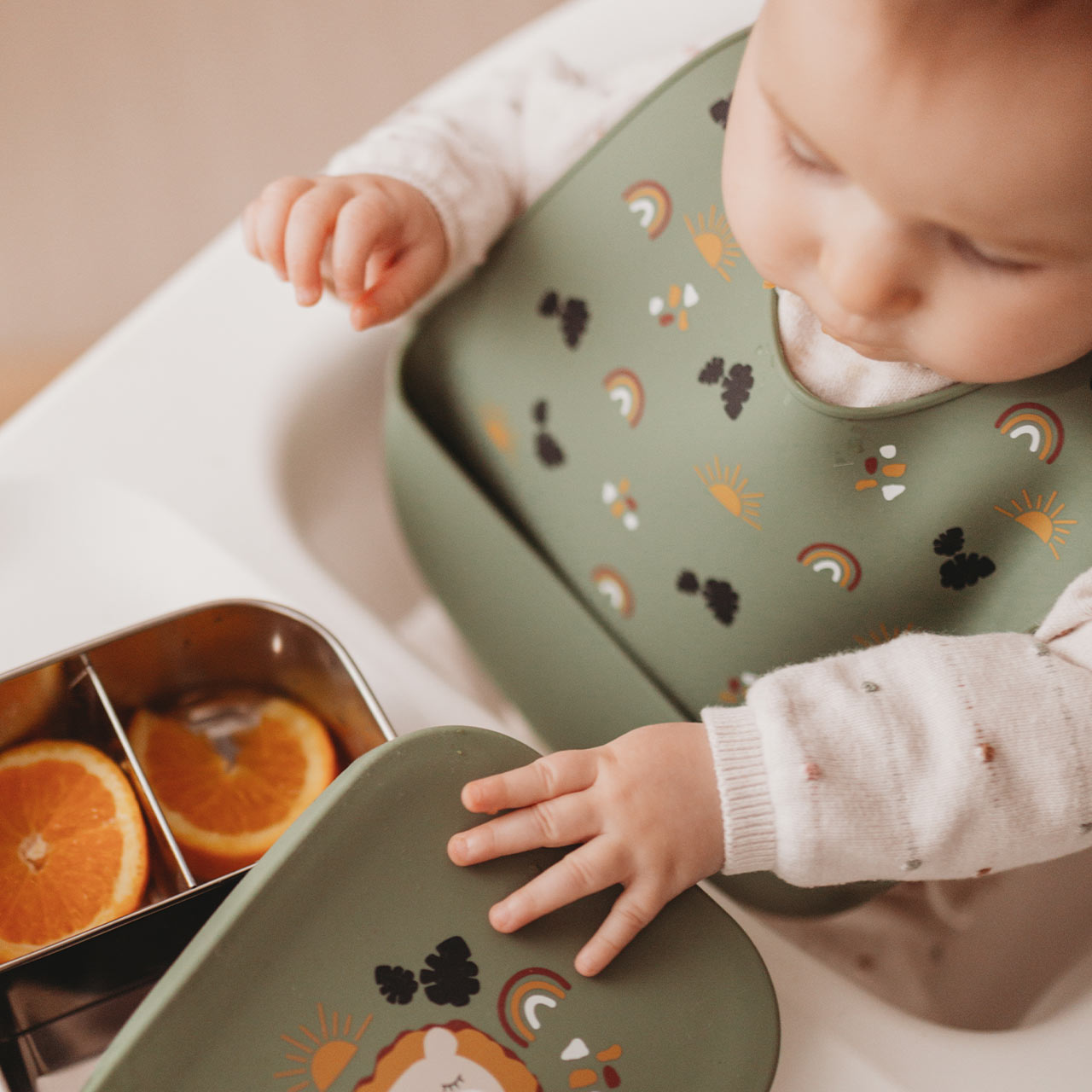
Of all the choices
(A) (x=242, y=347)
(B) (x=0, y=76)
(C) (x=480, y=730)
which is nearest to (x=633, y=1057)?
(C) (x=480, y=730)

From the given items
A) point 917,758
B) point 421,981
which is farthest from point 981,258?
point 421,981

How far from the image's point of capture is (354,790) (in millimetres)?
372

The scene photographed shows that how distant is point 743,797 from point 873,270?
19 centimetres

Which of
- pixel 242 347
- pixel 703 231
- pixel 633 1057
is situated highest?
pixel 242 347

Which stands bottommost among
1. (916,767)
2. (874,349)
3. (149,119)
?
(916,767)

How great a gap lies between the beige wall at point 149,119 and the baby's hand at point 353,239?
74 cm

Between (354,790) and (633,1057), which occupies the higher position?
(354,790)

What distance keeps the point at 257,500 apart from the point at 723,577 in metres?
0.23

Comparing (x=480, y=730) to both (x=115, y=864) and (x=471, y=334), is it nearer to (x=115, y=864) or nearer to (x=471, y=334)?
(x=115, y=864)

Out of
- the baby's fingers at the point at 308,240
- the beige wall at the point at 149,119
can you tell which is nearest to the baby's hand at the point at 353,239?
the baby's fingers at the point at 308,240

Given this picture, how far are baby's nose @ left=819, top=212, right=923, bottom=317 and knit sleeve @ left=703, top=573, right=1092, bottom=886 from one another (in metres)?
0.14

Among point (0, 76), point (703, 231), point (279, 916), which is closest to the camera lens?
point (279, 916)

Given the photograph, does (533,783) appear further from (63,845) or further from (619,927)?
(63,845)

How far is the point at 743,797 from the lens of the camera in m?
0.41
